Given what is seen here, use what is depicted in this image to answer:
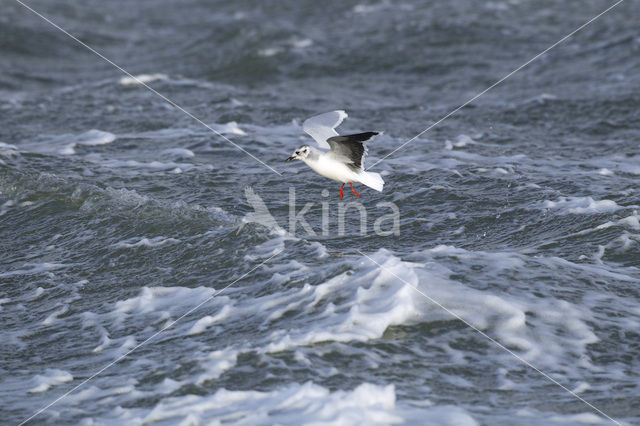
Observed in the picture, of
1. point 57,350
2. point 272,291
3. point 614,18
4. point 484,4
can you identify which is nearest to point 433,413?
point 272,291

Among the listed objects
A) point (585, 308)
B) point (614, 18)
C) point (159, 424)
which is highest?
point (614, 18)

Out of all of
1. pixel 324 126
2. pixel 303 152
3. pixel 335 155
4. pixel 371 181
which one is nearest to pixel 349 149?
pixel 335 155

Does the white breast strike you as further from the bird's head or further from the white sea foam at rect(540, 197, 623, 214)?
the white sea foam at rect(540, 197, 623, 214)

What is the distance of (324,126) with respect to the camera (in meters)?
7.37

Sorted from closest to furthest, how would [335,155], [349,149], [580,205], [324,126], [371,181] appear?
Result: [349,149] < [335,155] < [371,181] < [324,126] < [580,205]

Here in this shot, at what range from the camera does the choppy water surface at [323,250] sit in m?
4.92

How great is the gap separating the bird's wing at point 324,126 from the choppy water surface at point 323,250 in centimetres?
94

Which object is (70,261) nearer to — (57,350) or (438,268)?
(57,350)

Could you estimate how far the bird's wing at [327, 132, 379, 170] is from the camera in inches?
257

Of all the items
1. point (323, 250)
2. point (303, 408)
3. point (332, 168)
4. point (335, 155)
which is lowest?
point (303, 408)

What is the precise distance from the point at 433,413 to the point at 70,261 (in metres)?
4.05

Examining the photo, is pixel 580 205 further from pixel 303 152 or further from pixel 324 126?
pixel 303 152

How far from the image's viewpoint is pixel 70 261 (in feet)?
23.6

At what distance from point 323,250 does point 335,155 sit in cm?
86
